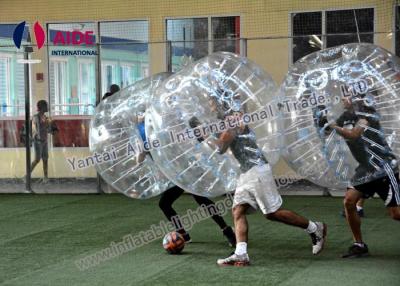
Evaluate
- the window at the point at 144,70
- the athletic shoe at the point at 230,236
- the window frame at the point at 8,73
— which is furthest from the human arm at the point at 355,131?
the window frame at the point at 8,73

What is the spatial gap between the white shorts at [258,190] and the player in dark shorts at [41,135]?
739 centimetres

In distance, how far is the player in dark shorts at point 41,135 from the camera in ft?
45.5

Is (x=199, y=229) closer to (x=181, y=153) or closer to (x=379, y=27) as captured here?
(x=181, y=153)

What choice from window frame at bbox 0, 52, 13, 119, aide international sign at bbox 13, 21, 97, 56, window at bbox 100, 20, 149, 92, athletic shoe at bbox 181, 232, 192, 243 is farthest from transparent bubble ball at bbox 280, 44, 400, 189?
aide international sign at bbox 13, 21, 97, 56

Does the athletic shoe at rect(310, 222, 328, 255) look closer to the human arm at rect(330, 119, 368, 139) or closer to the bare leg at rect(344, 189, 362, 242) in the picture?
the bare leg at rect(344, 189, 362, 242)

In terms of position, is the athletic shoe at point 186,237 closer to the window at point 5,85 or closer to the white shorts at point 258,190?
the white shorts at point 258,190

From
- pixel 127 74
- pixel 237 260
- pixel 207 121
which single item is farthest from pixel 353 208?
pixel 127 74

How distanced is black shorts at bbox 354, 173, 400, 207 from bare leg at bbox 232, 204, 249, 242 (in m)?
1.13

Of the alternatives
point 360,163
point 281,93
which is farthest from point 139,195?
point 360,163

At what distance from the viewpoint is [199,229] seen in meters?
9.46

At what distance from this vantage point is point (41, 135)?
1389 centimetres

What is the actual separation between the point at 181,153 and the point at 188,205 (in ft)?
17.2

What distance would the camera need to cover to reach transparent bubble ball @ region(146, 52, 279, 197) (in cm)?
678

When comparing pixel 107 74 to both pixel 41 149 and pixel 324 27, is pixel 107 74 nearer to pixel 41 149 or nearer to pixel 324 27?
pixel 41 149
